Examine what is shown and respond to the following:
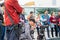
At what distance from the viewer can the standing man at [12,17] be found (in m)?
5.88

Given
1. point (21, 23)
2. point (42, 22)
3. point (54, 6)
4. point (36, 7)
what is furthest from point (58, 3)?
point (21, 23)

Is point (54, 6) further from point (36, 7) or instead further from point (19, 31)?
point (19, 31)

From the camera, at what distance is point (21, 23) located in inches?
235

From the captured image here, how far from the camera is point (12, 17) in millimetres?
5938

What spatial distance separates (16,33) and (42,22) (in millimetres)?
6125

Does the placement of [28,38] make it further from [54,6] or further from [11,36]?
[54,6]

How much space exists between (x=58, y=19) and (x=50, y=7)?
265 cm

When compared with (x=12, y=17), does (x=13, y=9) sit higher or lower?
higher

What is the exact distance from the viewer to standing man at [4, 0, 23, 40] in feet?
19.3

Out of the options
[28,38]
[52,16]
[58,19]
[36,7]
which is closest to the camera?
[28,38]

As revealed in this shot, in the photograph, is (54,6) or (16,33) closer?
(16,33)

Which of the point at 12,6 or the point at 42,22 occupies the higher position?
the point at 12,6

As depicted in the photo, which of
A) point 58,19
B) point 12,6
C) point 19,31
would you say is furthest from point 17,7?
point 58,19

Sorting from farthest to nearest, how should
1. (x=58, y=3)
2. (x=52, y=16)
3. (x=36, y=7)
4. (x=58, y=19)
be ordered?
1. (x=58, y=3)
2. (x=36, y=7)
3. (x=52, y=16)
4. (x=58, y=19)
